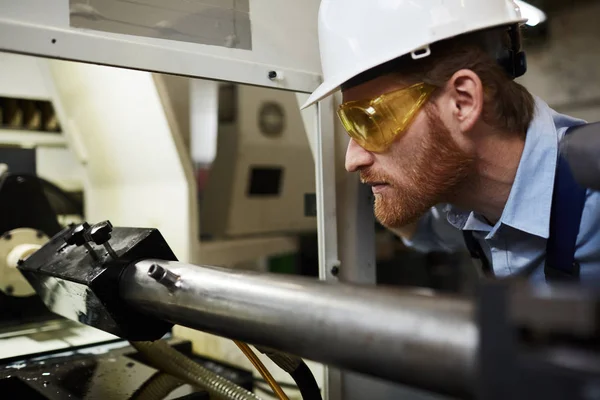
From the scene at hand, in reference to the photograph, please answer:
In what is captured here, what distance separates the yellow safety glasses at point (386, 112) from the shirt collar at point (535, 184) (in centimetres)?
23

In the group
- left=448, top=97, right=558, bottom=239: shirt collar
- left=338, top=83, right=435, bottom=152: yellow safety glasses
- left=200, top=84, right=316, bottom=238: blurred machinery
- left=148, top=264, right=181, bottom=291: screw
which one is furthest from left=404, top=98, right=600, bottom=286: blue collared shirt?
left=200, top=84, right=316, bottom=238: blurred machinery

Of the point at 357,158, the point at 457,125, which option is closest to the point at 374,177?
the point at 357,158

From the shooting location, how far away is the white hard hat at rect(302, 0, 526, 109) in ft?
2.96

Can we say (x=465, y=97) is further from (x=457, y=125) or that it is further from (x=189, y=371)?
(x=189, y=371)

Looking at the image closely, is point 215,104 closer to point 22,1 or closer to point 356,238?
point 356,238

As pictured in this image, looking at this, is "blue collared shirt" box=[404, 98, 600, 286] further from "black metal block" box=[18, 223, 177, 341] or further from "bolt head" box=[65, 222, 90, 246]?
"bolt head" box=[65, 222, 90, 246]

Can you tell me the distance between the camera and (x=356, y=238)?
3.79ft

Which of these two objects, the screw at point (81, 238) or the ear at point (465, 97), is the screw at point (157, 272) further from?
the ear at point (465, 97)

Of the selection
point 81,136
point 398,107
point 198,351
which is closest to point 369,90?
point 398,107

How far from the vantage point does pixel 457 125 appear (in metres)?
0.99

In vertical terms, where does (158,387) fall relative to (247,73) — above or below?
below

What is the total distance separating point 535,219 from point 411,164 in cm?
25

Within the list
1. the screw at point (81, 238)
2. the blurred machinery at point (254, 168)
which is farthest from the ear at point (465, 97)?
the blurred machinery at point (254, 168)

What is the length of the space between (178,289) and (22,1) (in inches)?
18.2
